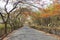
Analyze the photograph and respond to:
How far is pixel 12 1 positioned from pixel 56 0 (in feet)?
22.1

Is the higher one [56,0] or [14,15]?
[56,0]

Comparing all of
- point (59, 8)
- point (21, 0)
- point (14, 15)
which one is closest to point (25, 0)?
point (21, 0)

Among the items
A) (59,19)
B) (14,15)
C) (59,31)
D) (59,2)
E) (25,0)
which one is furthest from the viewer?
(14,15)

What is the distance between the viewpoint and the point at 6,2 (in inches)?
969

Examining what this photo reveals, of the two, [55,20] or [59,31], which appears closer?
[59,31]

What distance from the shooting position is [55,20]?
5028cm

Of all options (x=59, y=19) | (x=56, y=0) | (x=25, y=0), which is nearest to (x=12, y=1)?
(x=25, y=0)

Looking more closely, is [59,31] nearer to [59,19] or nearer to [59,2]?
[59,2]

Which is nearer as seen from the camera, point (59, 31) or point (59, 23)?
point (59, 31)

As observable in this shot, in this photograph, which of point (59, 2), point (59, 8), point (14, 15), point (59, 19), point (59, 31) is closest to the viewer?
point (59, 2)

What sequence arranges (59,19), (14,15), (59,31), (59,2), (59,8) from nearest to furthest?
(59,2)
(59,8)
(59,31)
(59,19)
(14,15)

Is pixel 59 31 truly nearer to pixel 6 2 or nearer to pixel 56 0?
pixel 56 0

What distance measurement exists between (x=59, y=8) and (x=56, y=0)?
2310 millimetres

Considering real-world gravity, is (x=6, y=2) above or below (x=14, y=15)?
above
